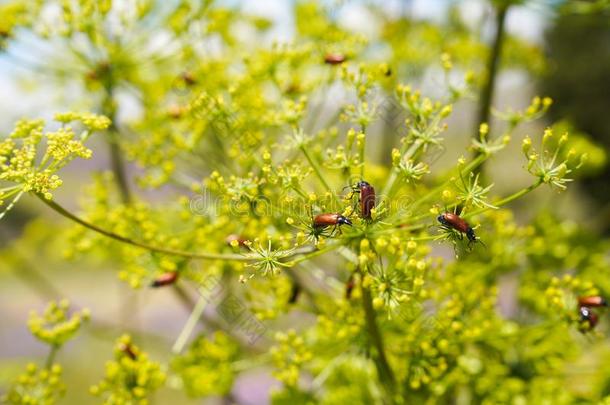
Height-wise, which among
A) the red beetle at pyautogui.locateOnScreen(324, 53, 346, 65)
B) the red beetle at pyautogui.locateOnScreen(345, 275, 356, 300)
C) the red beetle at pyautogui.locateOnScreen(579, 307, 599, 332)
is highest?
the red beetle at pyautogui.locateOnScreen(324, 53, 346, 65)

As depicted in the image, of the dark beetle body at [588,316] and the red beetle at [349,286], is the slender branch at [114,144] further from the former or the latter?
the dark beetle body at [588,316]

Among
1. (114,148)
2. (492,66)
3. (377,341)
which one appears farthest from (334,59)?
(114,148)

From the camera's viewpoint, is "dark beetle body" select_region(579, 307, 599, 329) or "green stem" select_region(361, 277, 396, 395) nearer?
"green stem" select_region(361, 277, 396, 395)

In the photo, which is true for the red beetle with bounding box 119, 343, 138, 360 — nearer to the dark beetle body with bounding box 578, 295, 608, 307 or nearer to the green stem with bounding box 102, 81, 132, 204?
the green stem with bounding box 102, 81, 132, 204

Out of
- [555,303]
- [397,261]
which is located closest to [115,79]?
[397,261]

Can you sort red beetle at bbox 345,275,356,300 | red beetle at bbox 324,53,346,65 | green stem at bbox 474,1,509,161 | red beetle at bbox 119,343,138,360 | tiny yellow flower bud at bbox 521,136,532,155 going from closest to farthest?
tiny yellow flower bud at bbox 521,136,532,155, red beetle at bbox 345,275,356,300, red beetle at bbox 119,343,138,360, red beetle at bbox 324,53,346,65, green stem at bbox 474,1,509,161

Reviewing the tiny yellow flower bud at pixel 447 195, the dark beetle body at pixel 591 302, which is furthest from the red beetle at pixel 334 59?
the dark beetle body at pixel 591 302

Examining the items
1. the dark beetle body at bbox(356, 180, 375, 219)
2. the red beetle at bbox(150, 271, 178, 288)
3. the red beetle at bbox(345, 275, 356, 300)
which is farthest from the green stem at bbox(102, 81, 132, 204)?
the dark beetle body at bbox(356, 180, 375, 219)

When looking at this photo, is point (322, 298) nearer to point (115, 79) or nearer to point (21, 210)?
point (115, 79)
